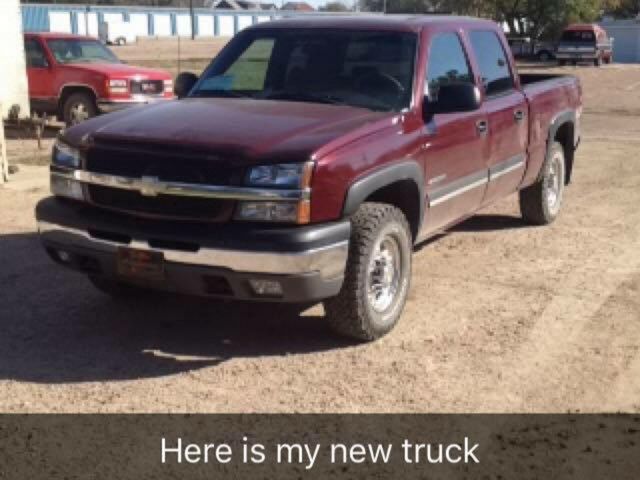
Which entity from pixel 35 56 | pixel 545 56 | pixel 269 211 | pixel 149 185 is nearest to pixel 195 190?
pixel 149 185

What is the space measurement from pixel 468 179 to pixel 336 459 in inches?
113

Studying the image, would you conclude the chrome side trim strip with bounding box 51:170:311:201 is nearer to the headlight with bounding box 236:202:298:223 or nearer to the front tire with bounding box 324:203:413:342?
the headlight with bounding box 236:202:298:223

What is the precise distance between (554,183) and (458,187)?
2.73m

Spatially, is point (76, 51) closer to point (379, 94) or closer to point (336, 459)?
point (379, 94)

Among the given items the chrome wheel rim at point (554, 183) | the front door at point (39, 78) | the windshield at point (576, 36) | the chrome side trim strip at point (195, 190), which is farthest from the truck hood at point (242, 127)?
the windshield at point (576, 36)

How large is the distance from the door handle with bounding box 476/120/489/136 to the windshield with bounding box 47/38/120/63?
10563 mm

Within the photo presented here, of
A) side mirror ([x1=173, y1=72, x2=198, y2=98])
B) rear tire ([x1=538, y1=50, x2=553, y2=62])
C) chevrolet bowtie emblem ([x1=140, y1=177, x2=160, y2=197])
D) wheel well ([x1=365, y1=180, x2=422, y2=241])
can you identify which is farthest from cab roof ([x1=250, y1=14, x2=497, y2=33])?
rear tire ([x1=538, y1=50, x2=553, y2=62])

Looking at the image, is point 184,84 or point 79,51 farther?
point 79,51

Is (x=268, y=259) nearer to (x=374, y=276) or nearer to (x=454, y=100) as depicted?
(x=374, y=276)

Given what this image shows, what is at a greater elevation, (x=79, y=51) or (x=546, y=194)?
(x=79, y=51)

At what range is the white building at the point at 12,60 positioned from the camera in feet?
45.2

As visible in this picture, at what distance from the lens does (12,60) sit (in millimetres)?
13898

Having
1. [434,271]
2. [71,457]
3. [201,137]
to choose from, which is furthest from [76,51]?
[71,457]

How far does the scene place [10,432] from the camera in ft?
12.6
